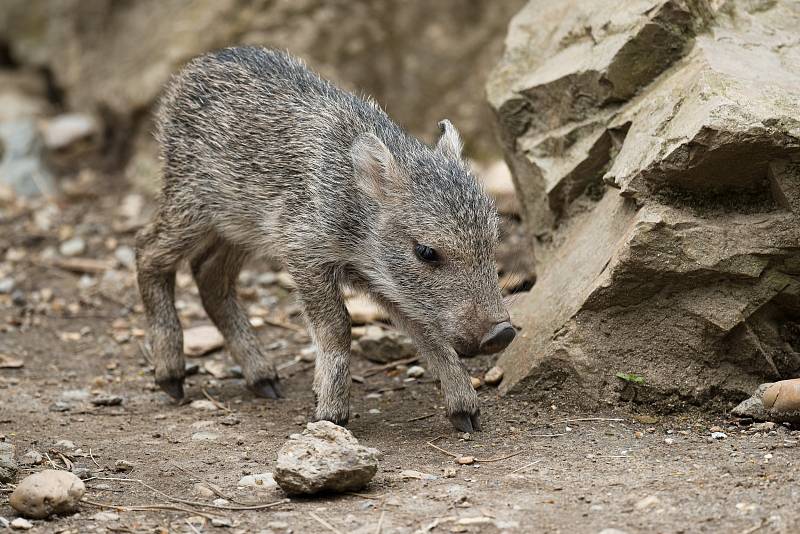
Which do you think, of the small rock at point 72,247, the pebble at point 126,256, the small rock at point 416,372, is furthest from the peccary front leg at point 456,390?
the small rock at point 72,247

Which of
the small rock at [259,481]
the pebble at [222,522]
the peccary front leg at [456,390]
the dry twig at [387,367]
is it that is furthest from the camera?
the dry twig at [387,367]

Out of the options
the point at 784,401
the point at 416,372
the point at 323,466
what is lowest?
the point at 323,466

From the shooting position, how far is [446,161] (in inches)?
289

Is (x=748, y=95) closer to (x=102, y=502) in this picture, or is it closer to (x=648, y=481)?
(x=648, y=481)

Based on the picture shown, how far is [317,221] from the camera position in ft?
24.4

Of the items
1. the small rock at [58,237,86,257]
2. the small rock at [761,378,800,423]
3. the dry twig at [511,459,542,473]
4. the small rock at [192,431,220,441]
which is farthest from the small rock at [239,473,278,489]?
the small rock at [58,237,86,257]

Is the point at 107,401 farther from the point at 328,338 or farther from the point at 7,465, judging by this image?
the point at 7,465

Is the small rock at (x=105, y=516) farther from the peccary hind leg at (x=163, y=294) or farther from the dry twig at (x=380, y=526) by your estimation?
the peccary hind leg at (x=163, y=294)

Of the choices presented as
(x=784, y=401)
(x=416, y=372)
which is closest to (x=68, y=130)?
(x=416, y=372)

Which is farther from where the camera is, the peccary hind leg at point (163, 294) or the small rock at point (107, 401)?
the peccary hind leg at point (163, 294)

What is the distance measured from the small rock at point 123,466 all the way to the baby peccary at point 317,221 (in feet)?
4.46

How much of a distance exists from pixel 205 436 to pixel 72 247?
5243 millimetres

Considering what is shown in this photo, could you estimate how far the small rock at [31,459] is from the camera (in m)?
6.37

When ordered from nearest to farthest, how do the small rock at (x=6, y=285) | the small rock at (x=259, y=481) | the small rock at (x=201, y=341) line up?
the small rock at (x=259, y=481) < the small rock at (x=201, y=341) < the small rock at (x=6, y=285)
